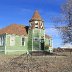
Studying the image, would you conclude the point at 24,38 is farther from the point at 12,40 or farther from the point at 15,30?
the point at 12,40

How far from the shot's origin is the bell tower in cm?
5241

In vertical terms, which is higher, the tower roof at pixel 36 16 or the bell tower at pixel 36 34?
the tower roof at pixel 36 16

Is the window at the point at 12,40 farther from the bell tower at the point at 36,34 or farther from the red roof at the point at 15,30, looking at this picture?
the bell tower at the point at 36,34

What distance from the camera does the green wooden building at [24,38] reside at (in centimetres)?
4953

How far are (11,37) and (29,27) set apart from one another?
5192 mm

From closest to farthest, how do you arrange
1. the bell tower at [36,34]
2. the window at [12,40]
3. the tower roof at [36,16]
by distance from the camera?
the window at [12,40]
the bell tower at [36,34]
the tower roof at [36,16]

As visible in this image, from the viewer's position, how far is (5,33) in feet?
162

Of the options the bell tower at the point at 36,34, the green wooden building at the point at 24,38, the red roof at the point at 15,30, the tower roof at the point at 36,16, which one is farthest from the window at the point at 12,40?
the tower roof at the point at 36,16

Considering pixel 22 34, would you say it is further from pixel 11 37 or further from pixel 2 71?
pixel 2 71

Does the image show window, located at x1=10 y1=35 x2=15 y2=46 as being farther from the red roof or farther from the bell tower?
the bell tower

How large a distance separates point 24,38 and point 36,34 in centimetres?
267

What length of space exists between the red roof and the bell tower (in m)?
Answer: 1.58

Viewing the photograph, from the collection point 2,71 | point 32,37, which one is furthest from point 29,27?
point 2,71

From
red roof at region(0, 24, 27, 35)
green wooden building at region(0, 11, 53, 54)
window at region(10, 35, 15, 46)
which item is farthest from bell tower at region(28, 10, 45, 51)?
window at region(10, 35, 15, 46)
